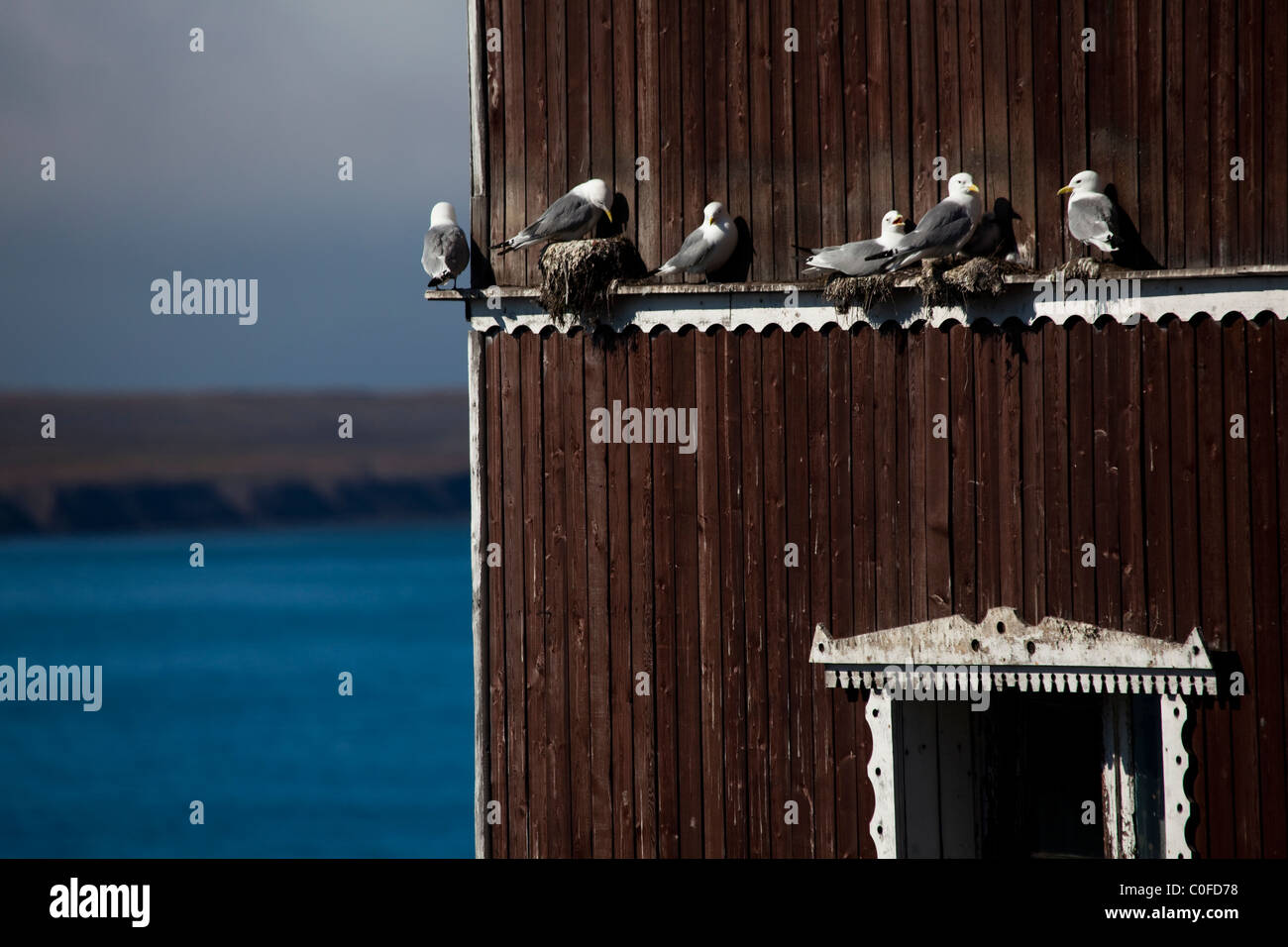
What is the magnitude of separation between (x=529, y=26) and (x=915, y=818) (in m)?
5.32

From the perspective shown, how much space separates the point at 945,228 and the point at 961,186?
11.9 inches

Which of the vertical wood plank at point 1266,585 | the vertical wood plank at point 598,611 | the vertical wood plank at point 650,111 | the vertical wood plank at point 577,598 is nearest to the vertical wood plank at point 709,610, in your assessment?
the vertical wood plank at point 598,611

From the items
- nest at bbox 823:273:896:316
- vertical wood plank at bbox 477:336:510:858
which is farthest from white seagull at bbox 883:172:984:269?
vertical wood plank at bbox 477:336:510:858

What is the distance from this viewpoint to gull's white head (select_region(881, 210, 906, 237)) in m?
8.27

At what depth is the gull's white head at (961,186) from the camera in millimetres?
8109

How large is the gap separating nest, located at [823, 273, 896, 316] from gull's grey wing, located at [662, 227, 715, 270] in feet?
2.40

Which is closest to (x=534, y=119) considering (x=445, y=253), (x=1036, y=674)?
(x=445, y=253)

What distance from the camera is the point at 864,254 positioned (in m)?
8.23

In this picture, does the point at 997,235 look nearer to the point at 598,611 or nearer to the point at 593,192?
the point at 593,192

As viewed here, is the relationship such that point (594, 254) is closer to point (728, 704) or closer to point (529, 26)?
point (529, 26)

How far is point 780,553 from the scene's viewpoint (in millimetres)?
8539

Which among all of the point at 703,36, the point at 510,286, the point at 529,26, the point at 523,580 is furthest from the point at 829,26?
the point at 523,580

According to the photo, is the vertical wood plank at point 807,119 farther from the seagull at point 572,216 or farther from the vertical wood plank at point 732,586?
the seagull at point 572,216

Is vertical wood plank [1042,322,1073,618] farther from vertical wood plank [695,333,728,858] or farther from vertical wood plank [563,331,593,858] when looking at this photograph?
vertical wood plank [563,331,593,858]
